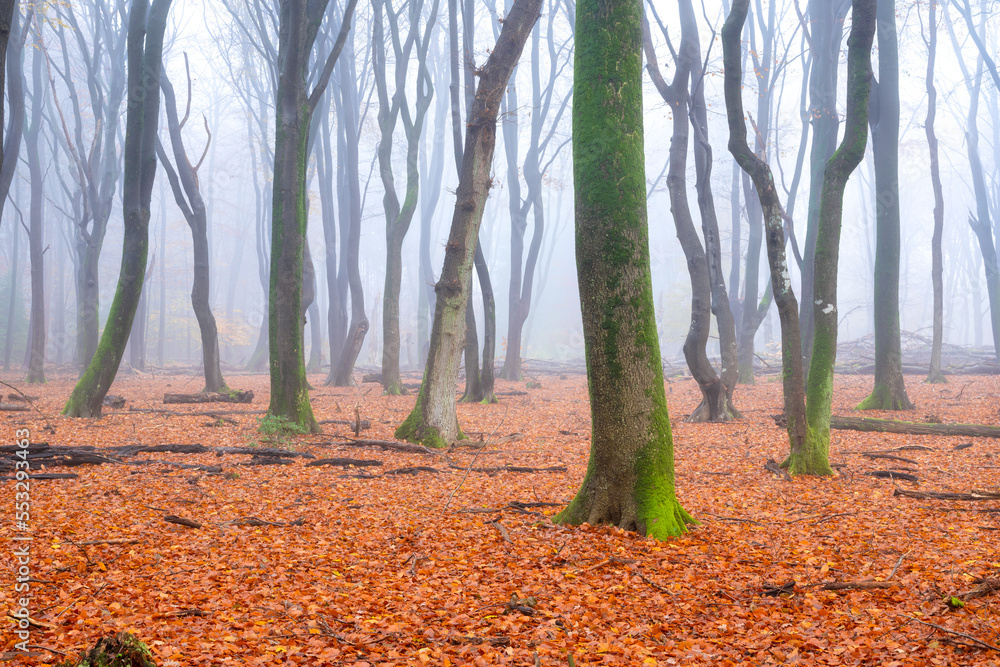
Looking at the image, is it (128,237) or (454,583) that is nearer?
(454,583)

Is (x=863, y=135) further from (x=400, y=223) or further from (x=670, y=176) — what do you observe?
(x=400, y=223)

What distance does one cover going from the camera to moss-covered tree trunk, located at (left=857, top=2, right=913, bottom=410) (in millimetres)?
10766

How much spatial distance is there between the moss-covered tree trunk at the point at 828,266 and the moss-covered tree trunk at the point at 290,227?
20.2ft

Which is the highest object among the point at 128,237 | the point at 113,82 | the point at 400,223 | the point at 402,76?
the point at 113,82

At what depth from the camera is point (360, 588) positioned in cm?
346

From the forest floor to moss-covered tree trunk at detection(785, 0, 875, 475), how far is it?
0.35 m

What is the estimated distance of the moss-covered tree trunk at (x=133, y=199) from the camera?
352 inches

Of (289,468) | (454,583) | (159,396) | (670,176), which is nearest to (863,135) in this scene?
(670,176)

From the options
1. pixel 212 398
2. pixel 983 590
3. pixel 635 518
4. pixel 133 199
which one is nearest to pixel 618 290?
pixel 635 518

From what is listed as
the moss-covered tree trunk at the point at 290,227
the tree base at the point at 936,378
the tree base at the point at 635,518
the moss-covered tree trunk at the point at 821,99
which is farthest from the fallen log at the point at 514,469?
the tree base at the point at 936,378

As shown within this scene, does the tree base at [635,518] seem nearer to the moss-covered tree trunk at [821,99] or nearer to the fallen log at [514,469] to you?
the fallen log at [514,469]

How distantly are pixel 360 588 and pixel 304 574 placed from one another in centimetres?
41

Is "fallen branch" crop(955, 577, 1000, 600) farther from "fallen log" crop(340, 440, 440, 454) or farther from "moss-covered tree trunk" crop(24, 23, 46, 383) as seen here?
"moss-covered tree trunk" crop(24, 23, 46, 383)

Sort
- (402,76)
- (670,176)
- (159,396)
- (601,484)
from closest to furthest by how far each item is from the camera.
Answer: (601,484), (670,176), (159,396), (402,76)
